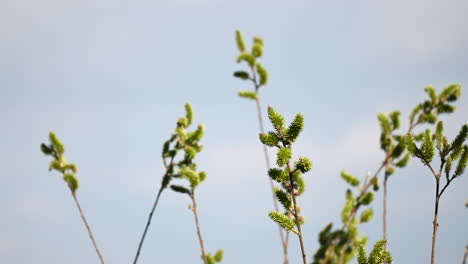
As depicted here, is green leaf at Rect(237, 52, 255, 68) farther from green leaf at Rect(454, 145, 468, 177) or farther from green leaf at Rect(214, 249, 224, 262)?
green leaf at Rect(454, 145, 468, 177)

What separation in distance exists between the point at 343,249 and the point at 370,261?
2.19 meters

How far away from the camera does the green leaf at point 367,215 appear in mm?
2283

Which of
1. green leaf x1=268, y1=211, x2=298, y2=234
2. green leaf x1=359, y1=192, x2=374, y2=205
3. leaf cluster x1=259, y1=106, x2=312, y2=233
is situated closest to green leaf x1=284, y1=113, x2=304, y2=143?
leaf cluster x1=259, y1=106, x2=312, y2=233

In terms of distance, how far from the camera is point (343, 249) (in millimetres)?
2146

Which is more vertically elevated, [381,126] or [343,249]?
[381,126]

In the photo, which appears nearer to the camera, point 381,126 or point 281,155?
point 381,126

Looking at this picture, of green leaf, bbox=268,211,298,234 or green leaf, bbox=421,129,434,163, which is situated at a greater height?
green leaf, bbox=421,129,434,163

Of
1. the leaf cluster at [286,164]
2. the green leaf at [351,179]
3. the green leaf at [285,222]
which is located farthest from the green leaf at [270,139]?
the green leaf at [351,179]

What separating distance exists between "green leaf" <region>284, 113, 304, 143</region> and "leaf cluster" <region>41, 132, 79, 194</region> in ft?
6.92

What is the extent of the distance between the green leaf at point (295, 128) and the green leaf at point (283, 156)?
0.72 feet

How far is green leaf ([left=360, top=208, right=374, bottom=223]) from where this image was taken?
2.28m

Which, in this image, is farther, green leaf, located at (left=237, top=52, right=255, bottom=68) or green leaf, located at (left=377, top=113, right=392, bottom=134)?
green leaf, located at (left=237, top=52, right=255, bottom=68)

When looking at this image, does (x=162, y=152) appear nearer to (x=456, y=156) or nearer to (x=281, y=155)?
(x=281, y=155)

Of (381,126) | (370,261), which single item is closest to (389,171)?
(381,126)
